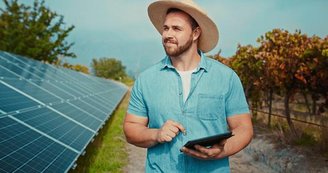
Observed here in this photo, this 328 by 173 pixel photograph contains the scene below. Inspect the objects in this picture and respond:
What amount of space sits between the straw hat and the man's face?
9 centimetres

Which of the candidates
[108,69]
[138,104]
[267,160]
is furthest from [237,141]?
[108,69]

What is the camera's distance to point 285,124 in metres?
11.3

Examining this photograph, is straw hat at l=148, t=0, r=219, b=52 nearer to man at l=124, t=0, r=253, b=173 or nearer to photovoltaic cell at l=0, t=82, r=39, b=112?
man at l=124, t=0, r=253, b=173

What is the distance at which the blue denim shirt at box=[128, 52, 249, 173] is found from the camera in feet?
8.55

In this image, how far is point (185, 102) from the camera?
8.63ft

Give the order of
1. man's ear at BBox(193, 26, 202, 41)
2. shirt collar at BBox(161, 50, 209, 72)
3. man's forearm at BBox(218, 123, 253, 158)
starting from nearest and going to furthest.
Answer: man's forearm at BBox(218, 123, 253, 158), shirt collar at BBox(161, 50, 209, 72), man's ear at BBox(193, 26, 202, 41)

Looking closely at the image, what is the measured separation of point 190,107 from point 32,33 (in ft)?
99.0

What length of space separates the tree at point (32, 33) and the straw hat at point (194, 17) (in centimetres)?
2804

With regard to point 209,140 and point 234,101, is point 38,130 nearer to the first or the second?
point 234,101

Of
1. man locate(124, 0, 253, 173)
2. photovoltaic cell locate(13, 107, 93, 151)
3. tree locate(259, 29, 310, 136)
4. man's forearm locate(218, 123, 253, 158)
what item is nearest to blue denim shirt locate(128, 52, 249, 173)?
man locate(124, 0, 253, 173)

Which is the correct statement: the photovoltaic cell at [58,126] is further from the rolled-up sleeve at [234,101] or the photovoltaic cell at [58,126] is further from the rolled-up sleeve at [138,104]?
the rolled-up sleeve at [234,101]

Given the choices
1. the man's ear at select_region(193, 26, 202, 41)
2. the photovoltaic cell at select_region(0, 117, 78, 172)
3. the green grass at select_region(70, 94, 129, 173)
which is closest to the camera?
the man's ear at select_region(193, 26, 202, 41)

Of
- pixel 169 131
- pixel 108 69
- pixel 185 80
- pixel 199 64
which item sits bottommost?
pixel 169 131

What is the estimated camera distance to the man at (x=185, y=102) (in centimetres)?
260
